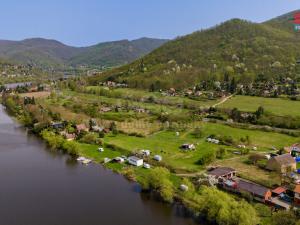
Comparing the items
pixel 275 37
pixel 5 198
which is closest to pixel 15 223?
pixel 5 198

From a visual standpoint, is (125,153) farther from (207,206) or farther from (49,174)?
(207,206)

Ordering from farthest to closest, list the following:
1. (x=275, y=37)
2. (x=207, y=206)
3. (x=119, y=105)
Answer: (x=275, y=37) < (x=119, y=105) < (x=207, y=206)

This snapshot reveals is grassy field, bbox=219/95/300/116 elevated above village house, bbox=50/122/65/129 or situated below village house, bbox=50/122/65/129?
above

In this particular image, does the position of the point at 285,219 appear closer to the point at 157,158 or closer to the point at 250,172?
the point at 250,172

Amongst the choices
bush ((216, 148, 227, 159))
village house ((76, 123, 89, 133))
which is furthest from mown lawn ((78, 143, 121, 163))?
bush ((216, 148, 227, 159))

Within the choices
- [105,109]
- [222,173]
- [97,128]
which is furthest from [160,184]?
[105,109]

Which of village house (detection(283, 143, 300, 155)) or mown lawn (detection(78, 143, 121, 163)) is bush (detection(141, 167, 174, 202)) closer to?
A: mown lawn (detection(78, 143, 121, 163))

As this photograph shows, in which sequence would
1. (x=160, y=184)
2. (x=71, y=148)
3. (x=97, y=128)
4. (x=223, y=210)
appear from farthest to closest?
(x=97, y=128) < (x=71, y=148) < (x=160, y=184) < (x=223, y=210)
